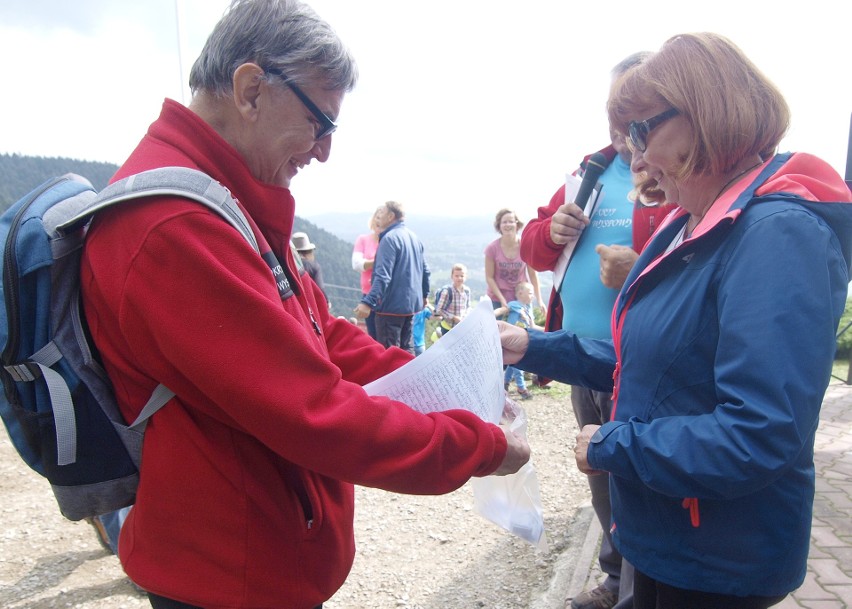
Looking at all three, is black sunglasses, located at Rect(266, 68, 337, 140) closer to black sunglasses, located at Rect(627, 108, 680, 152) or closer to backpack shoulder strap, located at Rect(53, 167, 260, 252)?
backpack shoulder strap, located at Rect(53, 167, 260, 252)

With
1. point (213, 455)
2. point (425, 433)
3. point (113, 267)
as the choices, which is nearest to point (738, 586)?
point (425, 433)

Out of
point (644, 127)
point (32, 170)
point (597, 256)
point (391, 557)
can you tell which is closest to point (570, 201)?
point (597, 256)

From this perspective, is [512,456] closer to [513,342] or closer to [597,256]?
[513,342]

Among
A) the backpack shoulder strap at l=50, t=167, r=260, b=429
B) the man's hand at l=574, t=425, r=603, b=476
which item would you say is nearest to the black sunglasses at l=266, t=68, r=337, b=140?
the backpack shoulder strap at l=50, t=167, r=260, b=429

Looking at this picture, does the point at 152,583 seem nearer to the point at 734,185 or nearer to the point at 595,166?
the point at 734,185

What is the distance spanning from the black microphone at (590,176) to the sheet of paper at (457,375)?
1117 mm

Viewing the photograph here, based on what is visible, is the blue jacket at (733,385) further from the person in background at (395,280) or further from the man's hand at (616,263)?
the person in background at (395,280)

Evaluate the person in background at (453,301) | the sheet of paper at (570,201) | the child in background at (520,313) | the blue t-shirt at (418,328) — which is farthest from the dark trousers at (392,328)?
the sheet of paper at (570,201)

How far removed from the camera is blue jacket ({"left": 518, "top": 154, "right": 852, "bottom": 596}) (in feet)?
3.86

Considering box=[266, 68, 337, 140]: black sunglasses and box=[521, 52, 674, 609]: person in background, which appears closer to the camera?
box=[266, 68, 337, 140]: black sunglasses

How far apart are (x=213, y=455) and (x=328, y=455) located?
0.24 meters

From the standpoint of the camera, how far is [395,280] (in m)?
6.73

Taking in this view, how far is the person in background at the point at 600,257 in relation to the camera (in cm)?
238

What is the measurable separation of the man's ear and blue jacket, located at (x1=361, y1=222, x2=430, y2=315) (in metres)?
5.21
